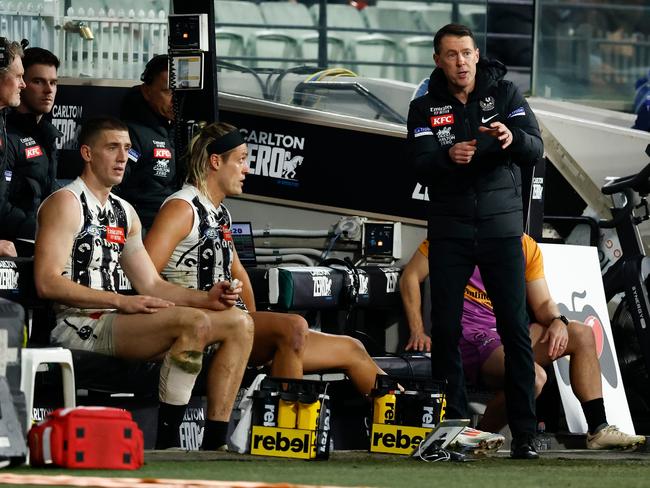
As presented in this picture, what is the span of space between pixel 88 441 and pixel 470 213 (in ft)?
6.95

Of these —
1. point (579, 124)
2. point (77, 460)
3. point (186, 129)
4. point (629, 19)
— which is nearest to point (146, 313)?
point (77, 460)

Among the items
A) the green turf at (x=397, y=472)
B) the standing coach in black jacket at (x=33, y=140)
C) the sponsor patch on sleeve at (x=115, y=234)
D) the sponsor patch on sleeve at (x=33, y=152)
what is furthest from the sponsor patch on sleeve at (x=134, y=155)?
the green turf at (x=397, y=472)

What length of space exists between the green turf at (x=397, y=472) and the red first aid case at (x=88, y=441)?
0.08m

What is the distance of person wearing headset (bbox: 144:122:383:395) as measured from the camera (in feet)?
23.2

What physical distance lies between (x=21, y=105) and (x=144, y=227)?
88 cm

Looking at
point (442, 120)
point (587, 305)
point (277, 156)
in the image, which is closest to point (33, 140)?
point (277, 156)

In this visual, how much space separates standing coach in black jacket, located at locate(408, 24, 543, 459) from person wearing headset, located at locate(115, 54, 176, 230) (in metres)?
1.78

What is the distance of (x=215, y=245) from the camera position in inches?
283

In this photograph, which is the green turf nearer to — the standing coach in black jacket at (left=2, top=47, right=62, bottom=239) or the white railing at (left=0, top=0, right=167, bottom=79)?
the standing coach in black jacket at (left=2, top=47, right=62, bottom=239)

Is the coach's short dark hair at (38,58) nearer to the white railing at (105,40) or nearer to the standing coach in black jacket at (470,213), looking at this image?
the white railing at (105,40)

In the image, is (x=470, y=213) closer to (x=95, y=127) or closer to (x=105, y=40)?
(x=95, y=127)

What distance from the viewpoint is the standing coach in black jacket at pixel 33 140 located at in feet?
25.8

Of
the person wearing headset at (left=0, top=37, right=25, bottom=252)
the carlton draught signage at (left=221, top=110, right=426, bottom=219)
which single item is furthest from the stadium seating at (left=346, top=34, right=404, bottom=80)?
the person wearing headset at (left=0, top=37, right=25, bottom=252)

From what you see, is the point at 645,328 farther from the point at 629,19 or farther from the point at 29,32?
the point at 629,19
